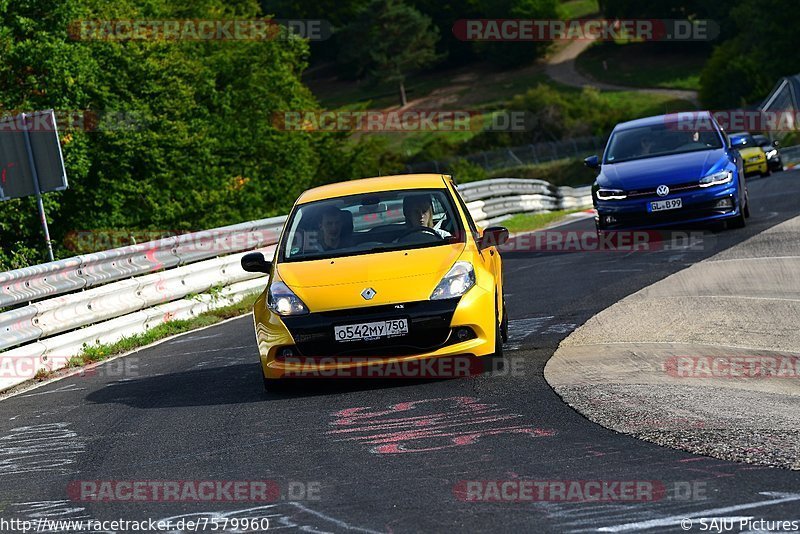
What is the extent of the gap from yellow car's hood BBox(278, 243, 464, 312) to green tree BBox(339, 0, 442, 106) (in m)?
109

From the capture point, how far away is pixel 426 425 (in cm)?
727

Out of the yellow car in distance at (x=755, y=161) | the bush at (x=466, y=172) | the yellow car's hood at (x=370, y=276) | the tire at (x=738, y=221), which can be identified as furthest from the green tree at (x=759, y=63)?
the yellow car's hood at (x=370, y=276)

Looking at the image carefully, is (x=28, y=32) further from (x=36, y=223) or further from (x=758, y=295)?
(x=758, y=295)

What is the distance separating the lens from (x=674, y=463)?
231 inches

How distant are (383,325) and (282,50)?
49883 mm

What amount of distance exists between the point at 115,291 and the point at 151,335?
0.65 metres

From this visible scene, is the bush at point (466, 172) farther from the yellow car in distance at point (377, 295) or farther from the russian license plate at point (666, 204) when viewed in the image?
the yellow car in distance at point (377, 295)

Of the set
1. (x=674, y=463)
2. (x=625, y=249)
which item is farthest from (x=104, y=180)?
(x=674, y=463)

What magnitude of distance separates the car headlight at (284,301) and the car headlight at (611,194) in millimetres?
8342

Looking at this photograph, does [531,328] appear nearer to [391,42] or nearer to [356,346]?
[356,346]

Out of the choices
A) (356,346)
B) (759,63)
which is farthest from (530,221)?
(759,63)

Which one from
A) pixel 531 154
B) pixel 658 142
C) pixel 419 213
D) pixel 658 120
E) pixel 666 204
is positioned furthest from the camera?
pixel 531 154

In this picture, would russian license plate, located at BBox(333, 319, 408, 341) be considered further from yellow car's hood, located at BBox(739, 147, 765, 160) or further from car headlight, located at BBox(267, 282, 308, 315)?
yellow car's hood, located at BBox(739, 147, 765, 160)

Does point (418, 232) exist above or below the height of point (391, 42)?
above
